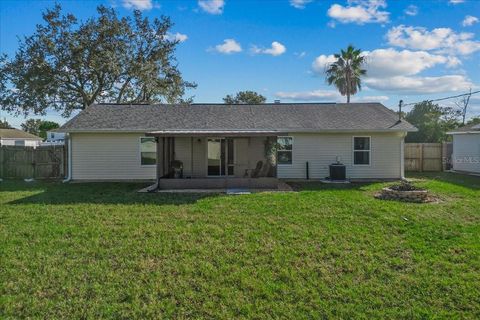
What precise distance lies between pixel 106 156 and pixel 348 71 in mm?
21991

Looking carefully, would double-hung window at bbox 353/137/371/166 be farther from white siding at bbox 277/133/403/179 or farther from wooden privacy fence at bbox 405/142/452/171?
wooden privacy fence at bbox 405/142/452/171

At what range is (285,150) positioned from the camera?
15.0 m

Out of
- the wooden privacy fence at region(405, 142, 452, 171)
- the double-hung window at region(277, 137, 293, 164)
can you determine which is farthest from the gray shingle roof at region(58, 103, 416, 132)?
the wooden privacy fence at region(405, 142, 452, 171)

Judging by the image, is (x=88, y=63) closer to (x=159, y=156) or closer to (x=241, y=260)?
(x=159, y=156)

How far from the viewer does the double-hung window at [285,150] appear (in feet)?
49.2

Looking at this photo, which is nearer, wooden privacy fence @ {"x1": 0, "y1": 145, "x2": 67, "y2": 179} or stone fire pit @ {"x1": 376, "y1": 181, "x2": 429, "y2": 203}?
stone fire pit @ {"x1": 376, "y1": 181, "x2": 429, "y2": 203}

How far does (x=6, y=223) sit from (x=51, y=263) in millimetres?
2947

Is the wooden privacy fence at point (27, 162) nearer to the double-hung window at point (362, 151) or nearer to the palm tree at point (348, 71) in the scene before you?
the double-hung window at point (362, 151)

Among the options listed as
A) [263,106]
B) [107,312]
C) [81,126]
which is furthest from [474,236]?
[81,126]

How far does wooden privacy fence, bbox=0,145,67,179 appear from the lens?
1571 centimetres

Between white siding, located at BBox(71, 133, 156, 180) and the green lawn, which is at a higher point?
white siding, located at BBox(71, 133, 156, 180)

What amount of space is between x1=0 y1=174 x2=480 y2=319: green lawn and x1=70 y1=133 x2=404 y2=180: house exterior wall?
5731 mm

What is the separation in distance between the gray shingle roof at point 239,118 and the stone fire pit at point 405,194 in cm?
512

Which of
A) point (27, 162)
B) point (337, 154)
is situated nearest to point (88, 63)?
point (27, 162)
